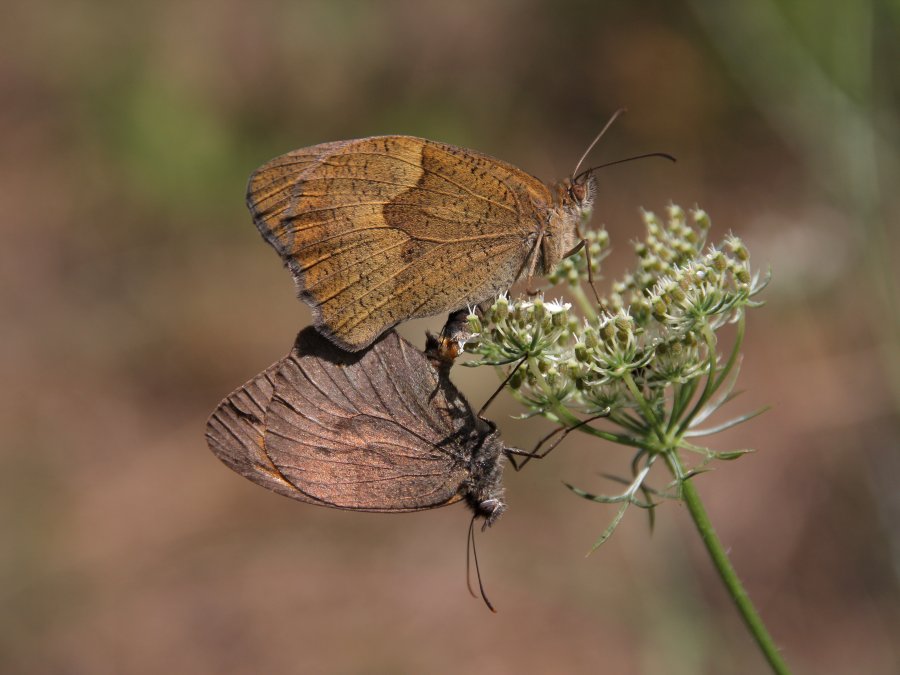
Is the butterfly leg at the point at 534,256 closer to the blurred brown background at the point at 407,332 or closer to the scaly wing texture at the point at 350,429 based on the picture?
the scaly wing texture at the point at 350,429

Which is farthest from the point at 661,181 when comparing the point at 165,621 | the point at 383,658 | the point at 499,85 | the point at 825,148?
the point at 165,621

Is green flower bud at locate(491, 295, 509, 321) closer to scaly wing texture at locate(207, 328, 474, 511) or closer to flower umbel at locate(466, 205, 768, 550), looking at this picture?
flower umbel at locate(466, 205, 768, 550)

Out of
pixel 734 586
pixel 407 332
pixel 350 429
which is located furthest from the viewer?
pixel 407 332

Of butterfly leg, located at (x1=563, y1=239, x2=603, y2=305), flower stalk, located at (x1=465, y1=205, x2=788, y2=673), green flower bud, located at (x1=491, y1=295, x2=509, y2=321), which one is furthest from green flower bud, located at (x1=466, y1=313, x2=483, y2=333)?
butterfly leg, located at (x1=563, y1=239, x2=603, y2=305)

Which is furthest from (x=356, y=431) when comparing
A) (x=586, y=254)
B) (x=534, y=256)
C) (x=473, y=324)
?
(x=586, y=254)

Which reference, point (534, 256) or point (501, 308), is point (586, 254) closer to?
point (534, 256)

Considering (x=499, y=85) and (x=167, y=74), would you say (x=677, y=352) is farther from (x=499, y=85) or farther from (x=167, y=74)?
(x=167, y=74)
